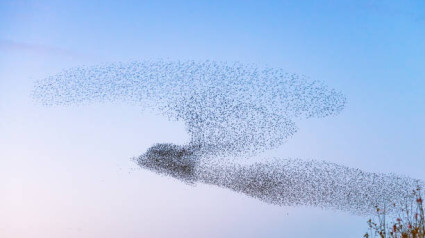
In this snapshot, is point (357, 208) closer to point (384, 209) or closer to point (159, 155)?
point (384, 209)

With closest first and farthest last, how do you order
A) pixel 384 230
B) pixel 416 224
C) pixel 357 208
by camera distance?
pixel 416 224 → pixel 384 230 → pixel 357 208

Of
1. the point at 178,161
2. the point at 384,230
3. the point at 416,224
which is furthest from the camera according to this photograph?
the point at 178,161

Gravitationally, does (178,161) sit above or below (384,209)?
above

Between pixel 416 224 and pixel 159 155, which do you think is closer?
pixel 416 224

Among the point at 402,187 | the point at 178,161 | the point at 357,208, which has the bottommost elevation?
the point at 357,208

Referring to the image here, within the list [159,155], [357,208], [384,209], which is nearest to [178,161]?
[159,155]

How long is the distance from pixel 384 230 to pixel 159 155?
13.1 metres

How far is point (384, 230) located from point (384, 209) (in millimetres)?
473

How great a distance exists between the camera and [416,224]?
986 cm

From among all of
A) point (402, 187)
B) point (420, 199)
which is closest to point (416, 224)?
point (420, 199)

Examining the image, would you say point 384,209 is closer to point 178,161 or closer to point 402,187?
point 402,187

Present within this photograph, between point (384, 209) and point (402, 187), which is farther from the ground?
point (402, 187)

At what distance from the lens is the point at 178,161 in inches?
856

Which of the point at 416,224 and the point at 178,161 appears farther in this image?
the point at 178,161
